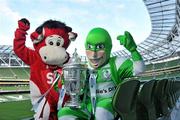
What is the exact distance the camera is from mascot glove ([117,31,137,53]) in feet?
15.0

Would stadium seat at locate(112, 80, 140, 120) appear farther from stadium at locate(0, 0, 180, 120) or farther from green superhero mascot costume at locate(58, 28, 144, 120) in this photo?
stadium at locate(0, 0, 180, 120)

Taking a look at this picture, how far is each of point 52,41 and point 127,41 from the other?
1698 millimetres

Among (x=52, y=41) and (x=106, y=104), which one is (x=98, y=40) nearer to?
(x=106, y=104)

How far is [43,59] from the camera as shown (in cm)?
595

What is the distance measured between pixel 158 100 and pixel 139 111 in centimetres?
98

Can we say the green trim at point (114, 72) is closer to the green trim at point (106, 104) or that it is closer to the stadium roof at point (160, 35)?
the green trim at point (106, 104)

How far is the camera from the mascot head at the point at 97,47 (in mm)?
4927

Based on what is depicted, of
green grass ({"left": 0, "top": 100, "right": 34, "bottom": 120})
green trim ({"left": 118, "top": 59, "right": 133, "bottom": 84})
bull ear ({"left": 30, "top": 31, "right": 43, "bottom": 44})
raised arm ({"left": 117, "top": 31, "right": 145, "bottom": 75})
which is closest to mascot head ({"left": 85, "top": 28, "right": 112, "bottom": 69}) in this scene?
green trim ({"left": 118, "top": 59, "right": 133, "bottom": 84})

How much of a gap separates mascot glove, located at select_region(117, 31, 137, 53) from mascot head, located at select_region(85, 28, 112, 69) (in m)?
0.39

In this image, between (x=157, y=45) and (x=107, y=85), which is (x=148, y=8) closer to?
(x=157, y=45)

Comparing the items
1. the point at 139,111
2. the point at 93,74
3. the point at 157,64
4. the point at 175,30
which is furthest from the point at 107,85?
the point at 157,64

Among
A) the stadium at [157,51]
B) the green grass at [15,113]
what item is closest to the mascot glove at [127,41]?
the green grass at [15,113]

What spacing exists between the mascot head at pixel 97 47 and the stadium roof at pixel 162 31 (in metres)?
30.7

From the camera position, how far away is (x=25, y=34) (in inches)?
237
